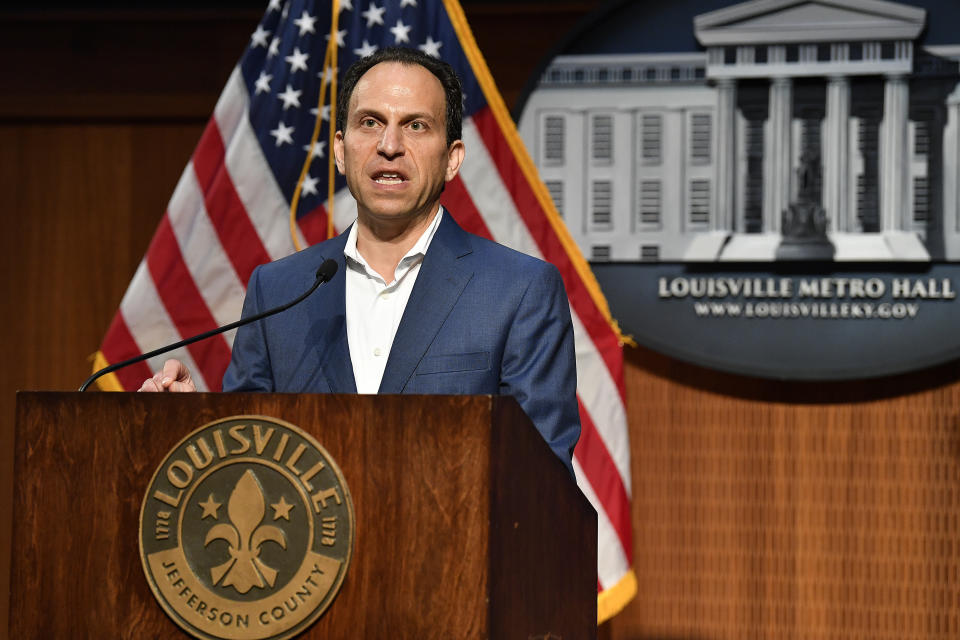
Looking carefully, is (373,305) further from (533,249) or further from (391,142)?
(533,249)

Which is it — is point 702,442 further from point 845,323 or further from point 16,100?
point 16,100

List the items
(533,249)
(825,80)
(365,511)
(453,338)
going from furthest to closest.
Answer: (825,80), (533,249), (453,338), (365,511)

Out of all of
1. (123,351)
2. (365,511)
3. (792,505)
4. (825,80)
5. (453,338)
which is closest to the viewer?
(365,511)

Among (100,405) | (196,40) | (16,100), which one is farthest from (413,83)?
(16,100)

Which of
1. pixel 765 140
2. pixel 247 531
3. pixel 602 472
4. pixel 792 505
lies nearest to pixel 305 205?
pixel 602 472

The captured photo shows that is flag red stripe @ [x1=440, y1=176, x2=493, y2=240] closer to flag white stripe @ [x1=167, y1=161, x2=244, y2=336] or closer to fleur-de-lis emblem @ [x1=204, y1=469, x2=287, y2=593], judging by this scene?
flag white stripe @ [x1=167, y1=161, x2=244, y2=336]

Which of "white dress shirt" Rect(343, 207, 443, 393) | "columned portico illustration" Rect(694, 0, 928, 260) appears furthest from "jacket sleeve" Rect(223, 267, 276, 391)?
"columned portico illustration" Rect(694, 0, 928, 260)

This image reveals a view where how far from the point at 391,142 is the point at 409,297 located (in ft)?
0.70

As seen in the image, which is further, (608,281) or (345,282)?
(608,281)

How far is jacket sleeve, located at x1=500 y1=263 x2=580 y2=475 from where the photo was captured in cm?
156

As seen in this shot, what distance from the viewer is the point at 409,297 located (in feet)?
5.32

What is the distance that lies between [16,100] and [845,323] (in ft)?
8.18

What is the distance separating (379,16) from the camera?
3010 millimetres

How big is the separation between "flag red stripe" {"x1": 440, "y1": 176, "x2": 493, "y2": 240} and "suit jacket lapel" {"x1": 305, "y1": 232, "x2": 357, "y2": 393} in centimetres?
131
